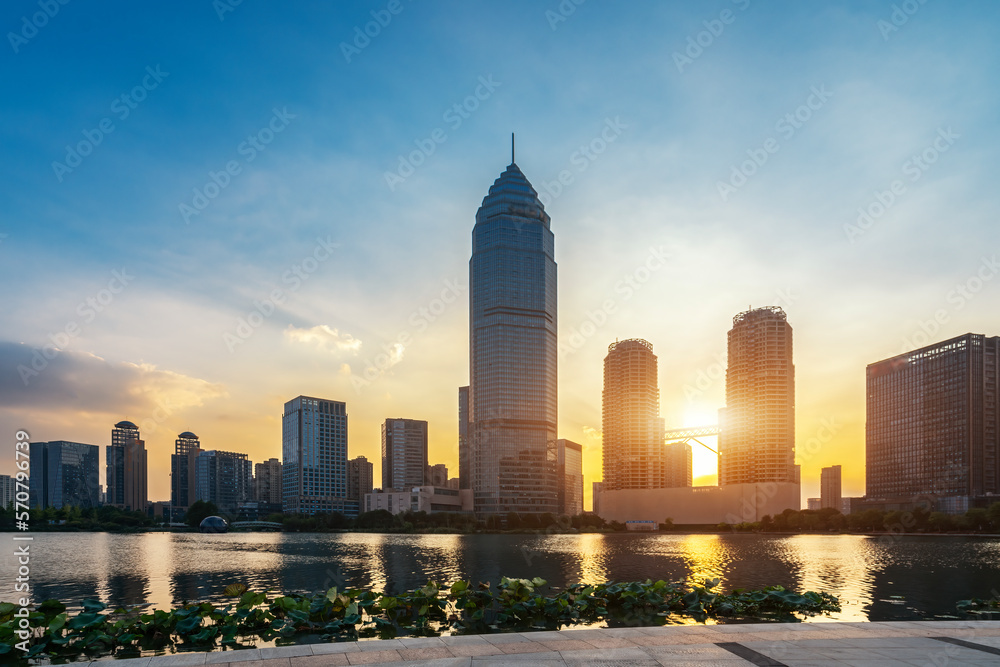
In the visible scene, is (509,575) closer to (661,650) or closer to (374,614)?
(374,614)

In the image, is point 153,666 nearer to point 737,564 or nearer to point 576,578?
point 576,578

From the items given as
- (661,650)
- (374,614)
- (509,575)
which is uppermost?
(661,650)

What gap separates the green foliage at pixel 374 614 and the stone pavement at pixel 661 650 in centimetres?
647

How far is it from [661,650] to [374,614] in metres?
13.9

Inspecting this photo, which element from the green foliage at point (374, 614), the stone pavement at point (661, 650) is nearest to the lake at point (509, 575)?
the green foliage at point (374, 614)

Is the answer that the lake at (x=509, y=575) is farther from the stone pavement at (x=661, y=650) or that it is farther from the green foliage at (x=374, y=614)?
the stone pavement at (x=661, y=650)

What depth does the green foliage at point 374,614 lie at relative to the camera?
21.5 meters

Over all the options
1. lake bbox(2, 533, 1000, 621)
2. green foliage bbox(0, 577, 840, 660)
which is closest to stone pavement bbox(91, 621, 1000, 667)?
green foliage bbox(0, 577, 840, 660)

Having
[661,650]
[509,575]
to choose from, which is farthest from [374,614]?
[509,575]

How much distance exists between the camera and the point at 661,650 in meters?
16.7

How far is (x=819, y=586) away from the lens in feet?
160

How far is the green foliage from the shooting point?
21484 millimetres

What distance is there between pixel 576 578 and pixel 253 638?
39281 mm

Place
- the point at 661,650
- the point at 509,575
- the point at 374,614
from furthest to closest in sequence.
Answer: the point at 509,575 → the point at 374,614 → the point at 661,650
